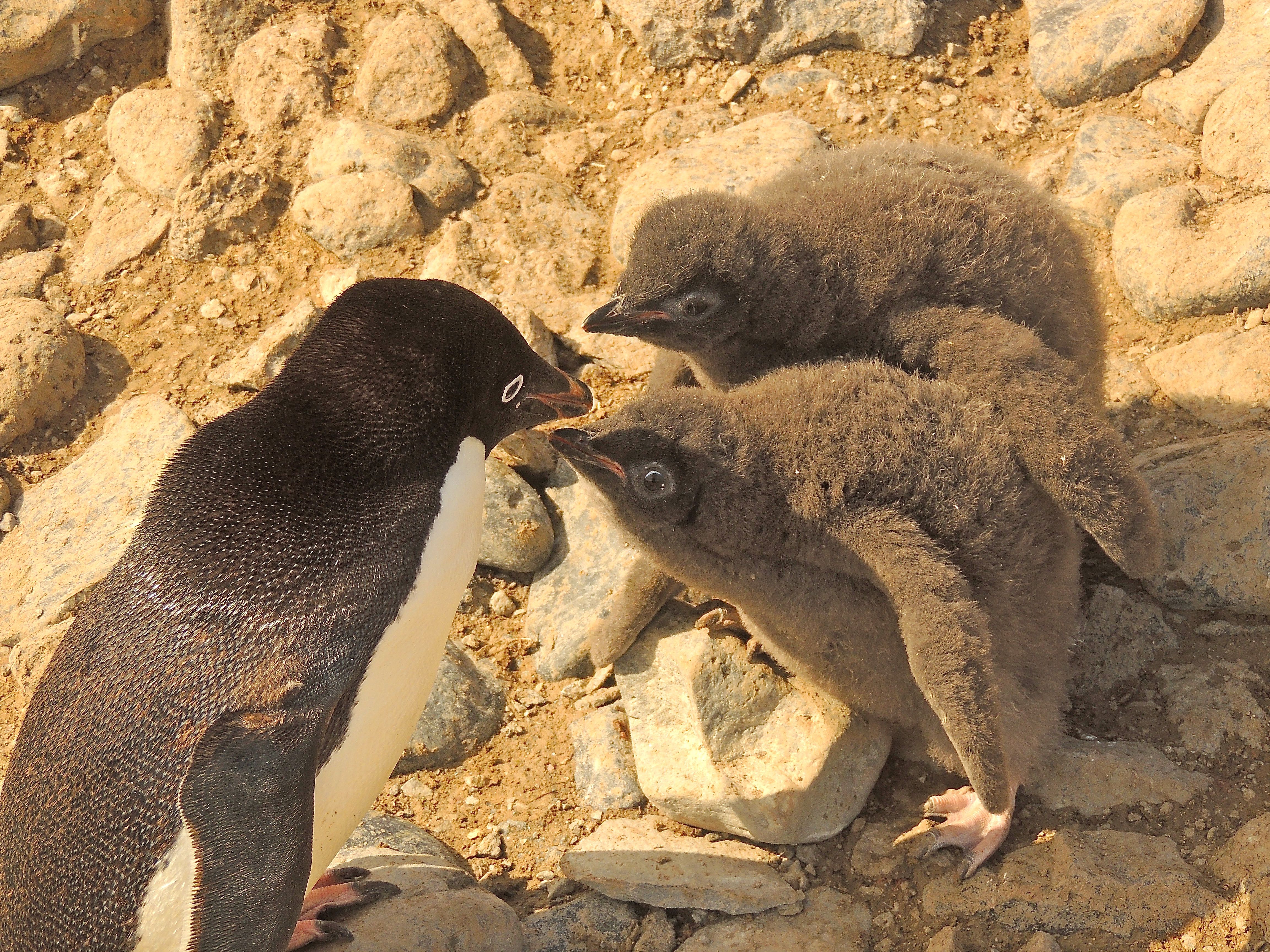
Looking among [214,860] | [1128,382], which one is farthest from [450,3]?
[214,860]

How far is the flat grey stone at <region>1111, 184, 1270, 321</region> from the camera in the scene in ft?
14.2

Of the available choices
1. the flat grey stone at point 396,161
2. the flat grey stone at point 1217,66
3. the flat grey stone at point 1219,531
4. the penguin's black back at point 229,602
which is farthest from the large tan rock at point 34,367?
the flat grey stone at point 1217,66

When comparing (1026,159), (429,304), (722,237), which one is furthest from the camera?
(1026,159)

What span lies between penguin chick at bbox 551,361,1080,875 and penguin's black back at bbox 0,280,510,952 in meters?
0.57

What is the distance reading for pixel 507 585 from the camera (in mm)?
4371

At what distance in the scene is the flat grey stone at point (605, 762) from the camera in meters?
3.77

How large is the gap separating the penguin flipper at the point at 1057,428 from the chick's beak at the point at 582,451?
1.04 m

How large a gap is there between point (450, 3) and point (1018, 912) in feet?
14.7

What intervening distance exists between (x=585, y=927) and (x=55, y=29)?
4.60 meters

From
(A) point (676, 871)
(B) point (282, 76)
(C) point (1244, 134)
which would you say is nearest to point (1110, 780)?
(A) point (676, 871)

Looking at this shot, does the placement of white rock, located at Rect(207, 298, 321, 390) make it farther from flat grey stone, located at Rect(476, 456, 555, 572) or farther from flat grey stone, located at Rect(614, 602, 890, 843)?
flat grey stone, located at Rect(614, 602, 890, 843)

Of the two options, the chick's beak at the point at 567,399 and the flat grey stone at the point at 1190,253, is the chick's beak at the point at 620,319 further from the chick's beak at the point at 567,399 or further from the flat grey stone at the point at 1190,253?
the flat grey stone at the point at 1190,253

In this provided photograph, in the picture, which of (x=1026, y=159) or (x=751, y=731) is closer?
(x=751, y=731)

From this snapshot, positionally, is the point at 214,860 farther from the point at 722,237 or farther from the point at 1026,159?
the point at 1026,159
